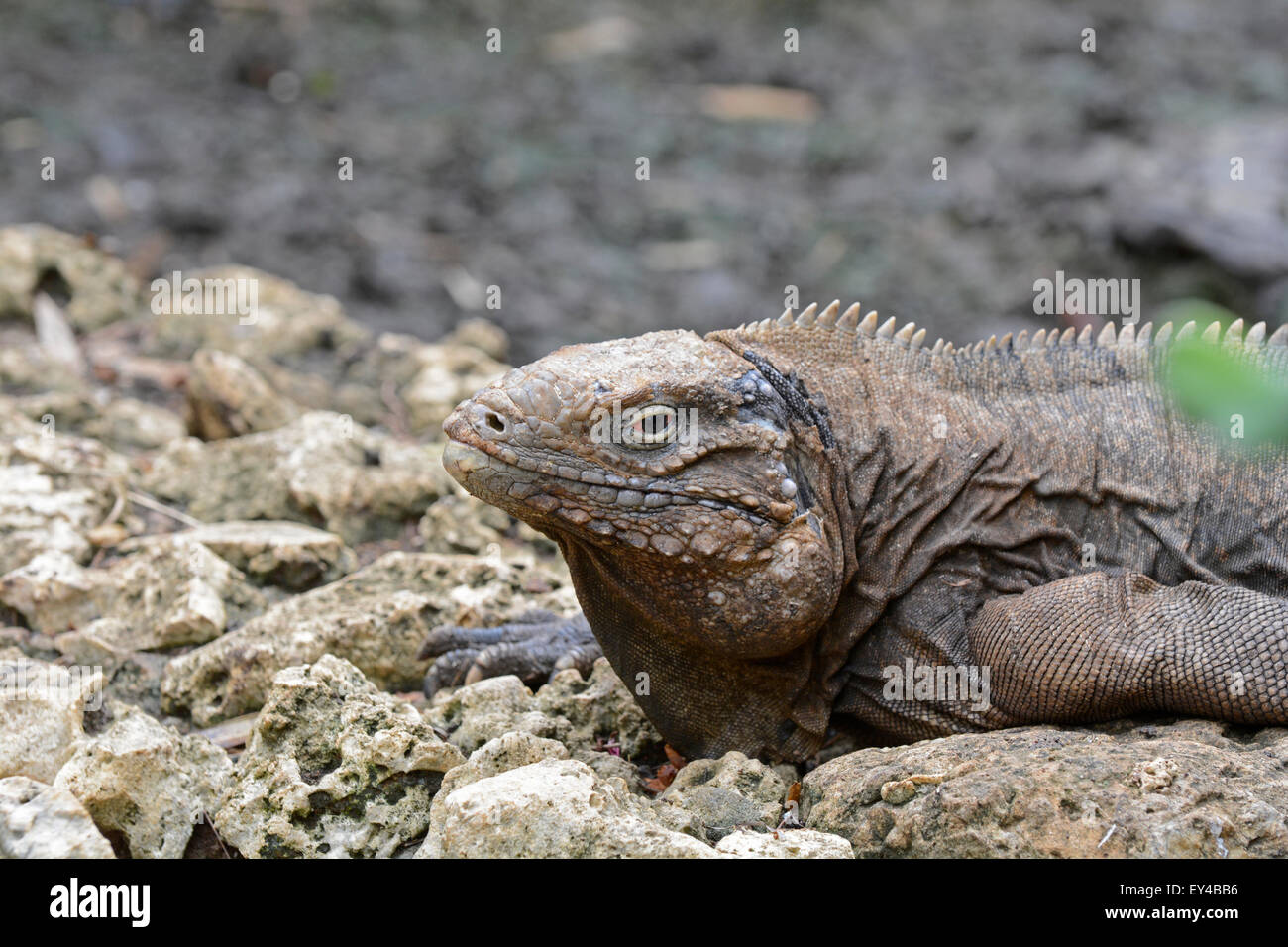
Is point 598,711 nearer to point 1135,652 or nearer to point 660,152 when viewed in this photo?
point 1135,652

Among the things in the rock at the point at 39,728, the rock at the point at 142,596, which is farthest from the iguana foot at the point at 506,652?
the rock at the point at 39,728

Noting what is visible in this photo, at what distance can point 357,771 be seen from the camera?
184 inches

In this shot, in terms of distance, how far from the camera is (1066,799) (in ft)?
13.5

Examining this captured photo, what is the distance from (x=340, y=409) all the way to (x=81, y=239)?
411 centimetres

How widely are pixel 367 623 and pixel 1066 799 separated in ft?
11.1

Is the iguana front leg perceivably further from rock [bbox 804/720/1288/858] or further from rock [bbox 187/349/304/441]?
rock [bbox 187/349/304/441]

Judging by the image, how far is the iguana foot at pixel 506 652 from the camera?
245 inches

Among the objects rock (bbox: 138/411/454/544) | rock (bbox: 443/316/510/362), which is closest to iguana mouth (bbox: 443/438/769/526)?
rock (bbox: 138/411/454/544)

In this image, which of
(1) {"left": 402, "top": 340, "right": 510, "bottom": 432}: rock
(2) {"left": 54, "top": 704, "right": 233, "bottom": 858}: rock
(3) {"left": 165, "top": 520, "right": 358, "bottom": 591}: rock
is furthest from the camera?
(1) {"left": 402, "top": 340, "right": 510, "bottom": 432}: rock

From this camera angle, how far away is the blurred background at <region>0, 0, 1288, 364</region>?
13.9 m

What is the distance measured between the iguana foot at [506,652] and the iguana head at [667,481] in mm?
1315

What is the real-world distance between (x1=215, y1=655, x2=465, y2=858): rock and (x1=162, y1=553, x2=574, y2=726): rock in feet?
3.36

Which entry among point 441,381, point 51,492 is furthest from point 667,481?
point 441,381
